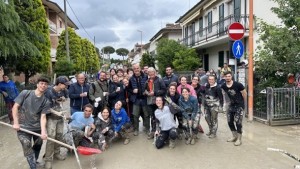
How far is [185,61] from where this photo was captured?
27109 mm

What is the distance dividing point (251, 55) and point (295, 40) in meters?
1.49

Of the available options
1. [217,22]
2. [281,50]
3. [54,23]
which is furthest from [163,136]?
[54,23]

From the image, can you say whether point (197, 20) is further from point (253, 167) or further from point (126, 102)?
point (253, 167)

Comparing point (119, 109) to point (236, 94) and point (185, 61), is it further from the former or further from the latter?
point (185, 61)

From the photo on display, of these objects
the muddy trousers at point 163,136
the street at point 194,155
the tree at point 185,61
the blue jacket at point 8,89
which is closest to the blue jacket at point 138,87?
the street at point 194,155

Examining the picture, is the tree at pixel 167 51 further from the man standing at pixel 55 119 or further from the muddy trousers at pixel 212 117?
the man standing at pixel 55 119

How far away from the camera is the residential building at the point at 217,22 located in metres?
19.2

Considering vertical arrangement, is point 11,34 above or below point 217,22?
below

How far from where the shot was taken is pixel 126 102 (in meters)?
9.27

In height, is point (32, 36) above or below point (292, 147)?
above

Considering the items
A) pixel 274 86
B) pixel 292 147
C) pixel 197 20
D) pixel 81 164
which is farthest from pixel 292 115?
pixel 197 20

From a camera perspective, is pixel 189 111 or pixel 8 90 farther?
pixel 8 90

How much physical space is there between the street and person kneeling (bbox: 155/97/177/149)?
168 mm

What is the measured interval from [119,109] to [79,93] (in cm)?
107
